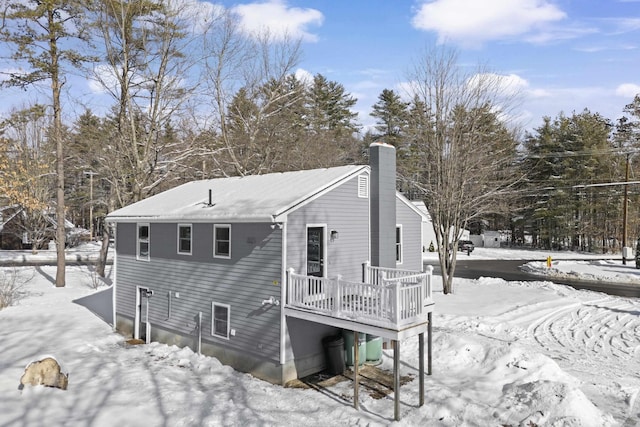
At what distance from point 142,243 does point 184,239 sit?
256cm

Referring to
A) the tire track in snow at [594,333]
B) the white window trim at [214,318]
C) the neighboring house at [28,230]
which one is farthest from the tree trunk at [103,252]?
the tire track in snow at [594,333]

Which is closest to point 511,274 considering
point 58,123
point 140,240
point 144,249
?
point 144,249

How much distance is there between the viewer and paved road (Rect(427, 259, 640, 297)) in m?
23.0

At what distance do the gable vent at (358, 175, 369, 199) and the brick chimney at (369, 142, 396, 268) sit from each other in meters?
0.17

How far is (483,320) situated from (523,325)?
1.47 metres

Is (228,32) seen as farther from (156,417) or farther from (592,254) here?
(592,254)

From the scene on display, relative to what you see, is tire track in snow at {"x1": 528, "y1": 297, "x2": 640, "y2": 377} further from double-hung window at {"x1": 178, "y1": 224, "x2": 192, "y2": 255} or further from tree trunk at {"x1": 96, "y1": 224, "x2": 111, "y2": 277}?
tree trunk at {"x1": 96, "y1": 224, "x2": 111, "y2": 277}

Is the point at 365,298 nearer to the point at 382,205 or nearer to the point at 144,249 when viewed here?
the point at 382,205

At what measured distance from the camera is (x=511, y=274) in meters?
28.8

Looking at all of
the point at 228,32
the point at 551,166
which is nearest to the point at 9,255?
the point at 228,32

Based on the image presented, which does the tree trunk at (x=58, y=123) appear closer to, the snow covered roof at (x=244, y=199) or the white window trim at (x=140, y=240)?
the snow covered roof at (x=244, y=199)

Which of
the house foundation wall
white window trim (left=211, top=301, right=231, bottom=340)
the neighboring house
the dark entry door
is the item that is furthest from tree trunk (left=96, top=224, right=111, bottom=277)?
the dark entry door

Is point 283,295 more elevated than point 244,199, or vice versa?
point 244,199

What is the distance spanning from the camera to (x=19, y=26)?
20.5 meters
